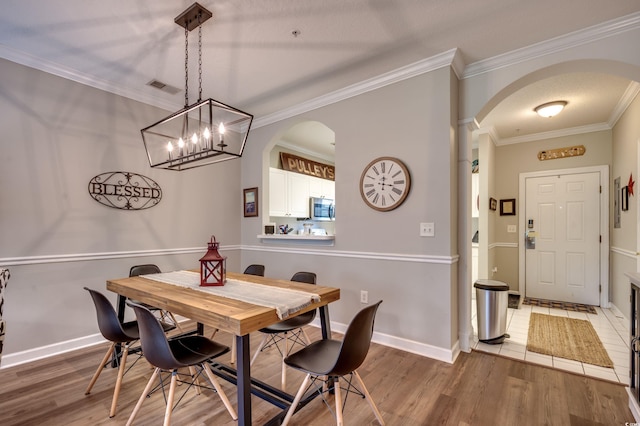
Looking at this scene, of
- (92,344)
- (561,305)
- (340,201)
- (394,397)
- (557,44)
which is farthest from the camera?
(561,305)

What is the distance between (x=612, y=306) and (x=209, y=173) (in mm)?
6011

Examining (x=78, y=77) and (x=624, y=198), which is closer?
(x=78, y=77)

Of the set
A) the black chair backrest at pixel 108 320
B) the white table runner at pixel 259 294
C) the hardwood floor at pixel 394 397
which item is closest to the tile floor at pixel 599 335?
the hardwood floor at pixel 394 397

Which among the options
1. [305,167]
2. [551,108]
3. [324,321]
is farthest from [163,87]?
[551,108]

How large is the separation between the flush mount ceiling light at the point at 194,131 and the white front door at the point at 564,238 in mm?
4821

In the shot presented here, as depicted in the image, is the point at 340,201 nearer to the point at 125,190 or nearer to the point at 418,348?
the point at 418,348

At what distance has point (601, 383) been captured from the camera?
2.29 metres

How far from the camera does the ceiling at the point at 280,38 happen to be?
2.10m

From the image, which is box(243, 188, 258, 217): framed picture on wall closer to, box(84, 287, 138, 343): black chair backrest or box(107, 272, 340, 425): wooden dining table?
box(107, 272, 340, 425): wooden dining table

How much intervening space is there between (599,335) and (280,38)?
4435 mm

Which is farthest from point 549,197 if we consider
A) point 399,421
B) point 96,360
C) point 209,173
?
point 96,360

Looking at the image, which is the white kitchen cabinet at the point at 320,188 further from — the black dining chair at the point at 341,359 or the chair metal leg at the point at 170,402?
the chair metal leg at the point at 170,402

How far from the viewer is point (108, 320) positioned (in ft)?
6.48

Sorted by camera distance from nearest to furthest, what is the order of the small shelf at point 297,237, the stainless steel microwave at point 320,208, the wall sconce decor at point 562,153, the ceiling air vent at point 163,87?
the ceiling air vent at point 163,87, the small shelf at point 297,237, the wall sconce decor at point 562,153, the stainless steel microwave at point 320,208
